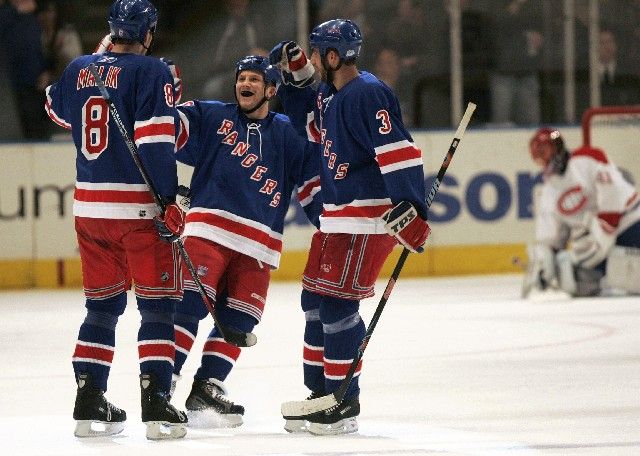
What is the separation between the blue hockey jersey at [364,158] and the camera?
3904 millimetres

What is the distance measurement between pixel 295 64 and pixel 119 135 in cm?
65

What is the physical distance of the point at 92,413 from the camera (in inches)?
156

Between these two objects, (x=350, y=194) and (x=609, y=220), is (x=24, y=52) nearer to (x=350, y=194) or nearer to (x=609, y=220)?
(x=609, y=220)

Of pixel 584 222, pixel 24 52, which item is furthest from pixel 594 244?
pixel 24 52

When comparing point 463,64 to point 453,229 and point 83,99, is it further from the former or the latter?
point 83,99

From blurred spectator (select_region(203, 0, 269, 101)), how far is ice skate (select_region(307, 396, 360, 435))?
568 centimetres

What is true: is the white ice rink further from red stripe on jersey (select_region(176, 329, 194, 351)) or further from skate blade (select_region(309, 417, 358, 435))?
red stripe on jersey (select_region(176, 329, 194, 351))

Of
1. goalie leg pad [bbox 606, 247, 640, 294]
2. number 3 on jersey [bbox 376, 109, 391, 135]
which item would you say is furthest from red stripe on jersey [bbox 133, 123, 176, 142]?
goalie leg pad [bbox 606, 247, 640, 294]

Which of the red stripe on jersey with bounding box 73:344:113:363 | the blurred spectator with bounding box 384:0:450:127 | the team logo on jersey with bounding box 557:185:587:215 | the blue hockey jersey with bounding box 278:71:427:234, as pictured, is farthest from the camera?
the blurred spectator with bounding box 384:0:450:127

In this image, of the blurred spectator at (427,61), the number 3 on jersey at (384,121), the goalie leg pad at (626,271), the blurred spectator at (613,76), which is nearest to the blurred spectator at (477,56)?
the blurred spectator at (427,61)

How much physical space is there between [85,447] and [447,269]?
5890 mm

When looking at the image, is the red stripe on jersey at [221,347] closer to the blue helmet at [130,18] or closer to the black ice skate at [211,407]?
the black ice skate at [211,407]

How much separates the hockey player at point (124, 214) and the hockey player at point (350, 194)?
0.41 m

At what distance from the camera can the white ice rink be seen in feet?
12.5
